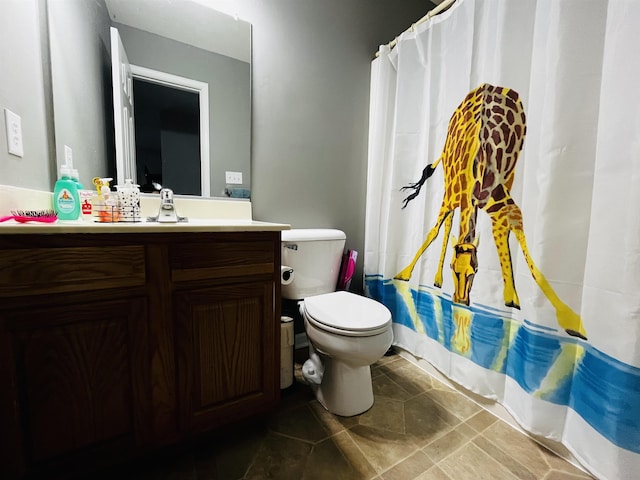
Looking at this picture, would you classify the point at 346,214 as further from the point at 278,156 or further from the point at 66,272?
the point at 66,272

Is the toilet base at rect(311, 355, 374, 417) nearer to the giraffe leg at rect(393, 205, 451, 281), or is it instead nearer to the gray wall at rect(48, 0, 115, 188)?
the giraffe leg at rect(393, 205, 451, 281)

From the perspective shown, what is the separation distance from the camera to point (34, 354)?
671mm

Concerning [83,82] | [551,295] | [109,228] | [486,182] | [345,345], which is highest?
[83,82]

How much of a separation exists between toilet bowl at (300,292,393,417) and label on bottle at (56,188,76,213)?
37.1 inches

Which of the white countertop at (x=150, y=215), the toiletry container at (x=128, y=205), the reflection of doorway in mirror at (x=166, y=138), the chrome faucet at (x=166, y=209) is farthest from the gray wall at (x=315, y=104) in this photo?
the toiletry container at (x=128, y=205)

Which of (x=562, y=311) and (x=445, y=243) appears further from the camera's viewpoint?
(x=445, y=243)

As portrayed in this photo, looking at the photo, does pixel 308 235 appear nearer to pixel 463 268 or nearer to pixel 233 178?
pixel 233 178

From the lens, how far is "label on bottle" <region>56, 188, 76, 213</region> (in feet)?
2.94

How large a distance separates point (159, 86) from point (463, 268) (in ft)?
5.44

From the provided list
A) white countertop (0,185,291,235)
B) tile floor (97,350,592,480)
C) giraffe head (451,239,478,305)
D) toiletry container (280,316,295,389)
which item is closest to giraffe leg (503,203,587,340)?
giraffe head (451,239,478,305)

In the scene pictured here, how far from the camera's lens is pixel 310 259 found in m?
1.46

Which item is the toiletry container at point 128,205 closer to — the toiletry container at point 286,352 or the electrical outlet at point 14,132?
the electrical outlet at point 14,132

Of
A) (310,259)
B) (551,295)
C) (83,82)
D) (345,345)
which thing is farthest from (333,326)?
(83,82)

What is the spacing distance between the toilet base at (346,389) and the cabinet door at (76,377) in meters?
0.73
